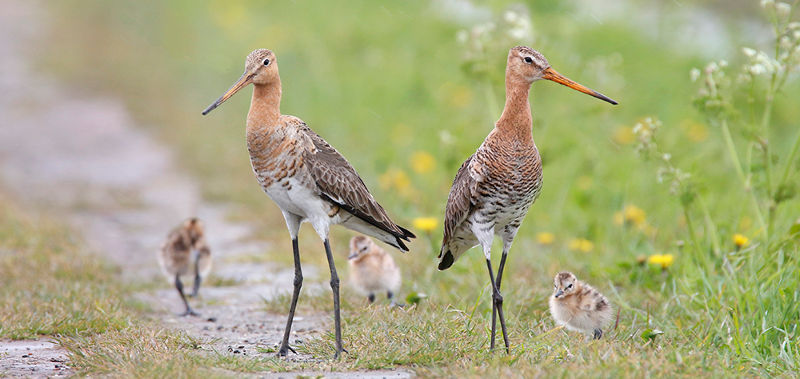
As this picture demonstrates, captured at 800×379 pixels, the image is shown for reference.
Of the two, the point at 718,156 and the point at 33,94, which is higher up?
the point at 33,94

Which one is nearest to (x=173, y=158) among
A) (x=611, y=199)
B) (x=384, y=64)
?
(x=384, y=64)

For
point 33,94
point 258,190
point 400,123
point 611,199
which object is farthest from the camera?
point 33,94

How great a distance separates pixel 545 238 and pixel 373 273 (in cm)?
192

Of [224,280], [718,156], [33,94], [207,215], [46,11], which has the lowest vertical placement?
[718,156]

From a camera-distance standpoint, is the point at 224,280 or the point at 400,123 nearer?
the point at 224,280

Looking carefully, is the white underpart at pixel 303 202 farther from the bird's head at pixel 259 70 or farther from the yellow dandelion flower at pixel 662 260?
the yellow dandelion flower at pixel 662 260

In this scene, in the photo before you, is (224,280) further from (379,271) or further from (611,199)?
(611,199)

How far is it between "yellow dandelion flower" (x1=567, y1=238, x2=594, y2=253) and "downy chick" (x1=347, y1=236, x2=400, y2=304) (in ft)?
5.88

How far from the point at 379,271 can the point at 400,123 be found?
522cm

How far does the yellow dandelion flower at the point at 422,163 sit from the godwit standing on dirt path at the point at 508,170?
178 inches

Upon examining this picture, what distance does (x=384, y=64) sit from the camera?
13.8m

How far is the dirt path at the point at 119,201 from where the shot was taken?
6613 millimetres

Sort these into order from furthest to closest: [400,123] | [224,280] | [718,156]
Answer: [400,123]
[718,156]
[224,280]

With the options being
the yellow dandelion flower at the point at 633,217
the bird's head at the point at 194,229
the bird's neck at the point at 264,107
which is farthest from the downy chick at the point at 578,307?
the bird's head at the point at 194,229
